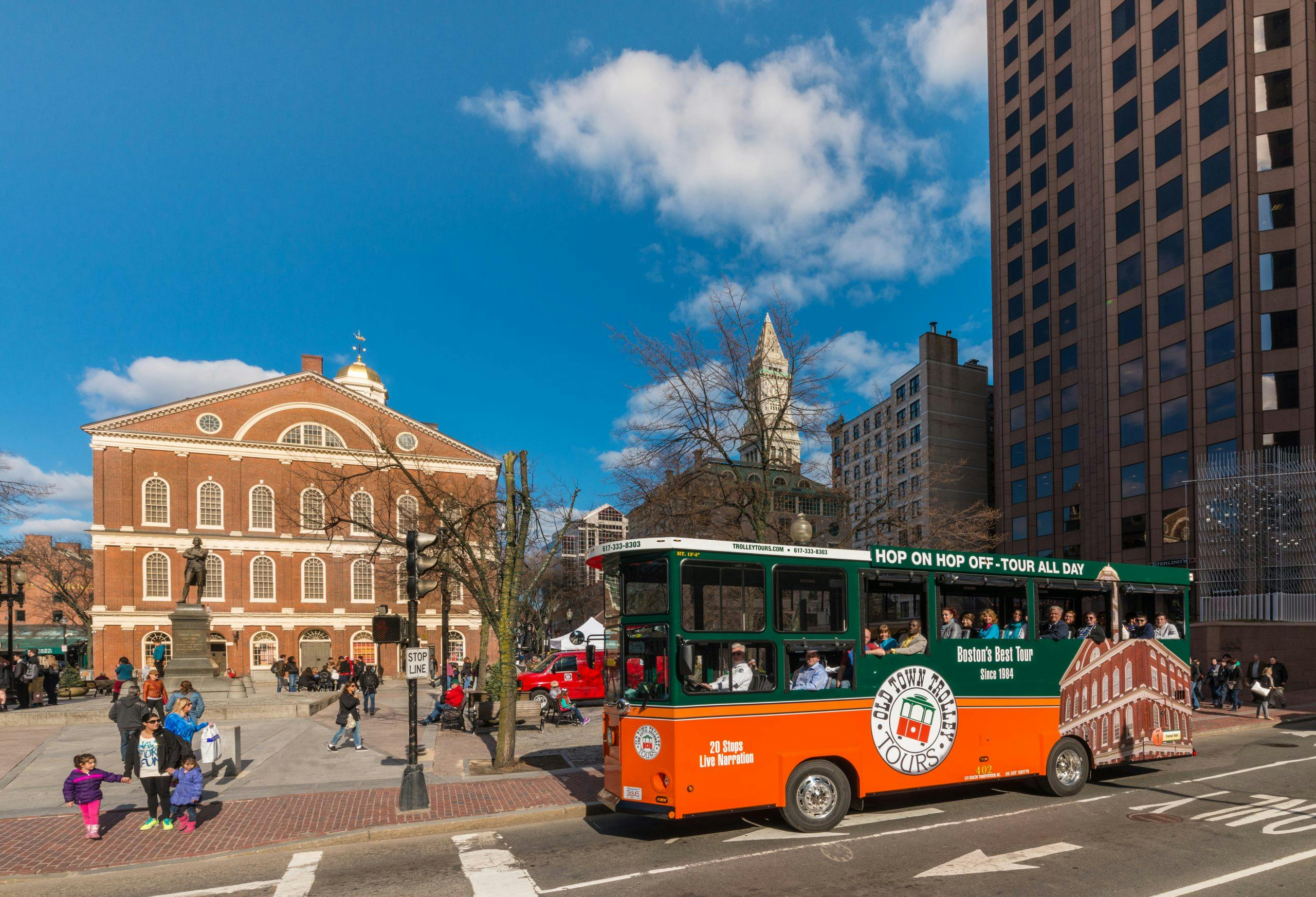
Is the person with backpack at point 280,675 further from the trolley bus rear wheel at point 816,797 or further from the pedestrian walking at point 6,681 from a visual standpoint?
the trolley bus rear wheel at point 816,797

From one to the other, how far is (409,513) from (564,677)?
8.47 m

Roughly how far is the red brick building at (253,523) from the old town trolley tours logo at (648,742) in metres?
45.8

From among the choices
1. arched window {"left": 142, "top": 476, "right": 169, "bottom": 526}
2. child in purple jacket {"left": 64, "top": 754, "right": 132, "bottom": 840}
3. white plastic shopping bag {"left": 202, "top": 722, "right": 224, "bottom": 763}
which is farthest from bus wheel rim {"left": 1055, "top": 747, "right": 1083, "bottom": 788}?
arched window {"left": 142, "top": 476, "right": 169, "bottom": 526}

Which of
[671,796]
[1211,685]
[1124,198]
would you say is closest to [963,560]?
[671,796]

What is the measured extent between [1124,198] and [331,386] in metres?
52.3

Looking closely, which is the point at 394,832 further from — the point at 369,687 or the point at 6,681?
the point at 6,681

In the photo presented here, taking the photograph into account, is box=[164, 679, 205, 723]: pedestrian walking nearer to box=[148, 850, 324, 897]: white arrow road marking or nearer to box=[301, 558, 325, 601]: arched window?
box=[148, 850, 324, 897]: white arrow road marking

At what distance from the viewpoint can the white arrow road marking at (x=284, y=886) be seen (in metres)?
8.73

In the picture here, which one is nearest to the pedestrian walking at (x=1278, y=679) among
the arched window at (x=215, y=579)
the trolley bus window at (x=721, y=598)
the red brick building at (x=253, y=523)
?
the trolley bus window at (x=721, y=598)

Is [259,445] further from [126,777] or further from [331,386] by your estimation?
[126,777]

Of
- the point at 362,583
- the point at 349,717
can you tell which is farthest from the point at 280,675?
the point at 349,717

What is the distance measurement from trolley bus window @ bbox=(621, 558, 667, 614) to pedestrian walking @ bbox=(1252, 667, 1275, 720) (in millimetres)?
21305

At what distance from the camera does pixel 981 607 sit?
12.1m

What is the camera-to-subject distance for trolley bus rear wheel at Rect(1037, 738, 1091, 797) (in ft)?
41.3
